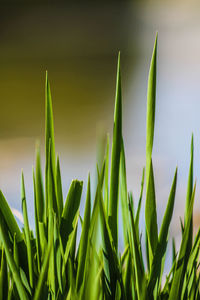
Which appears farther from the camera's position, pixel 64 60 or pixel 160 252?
pixel 64 60

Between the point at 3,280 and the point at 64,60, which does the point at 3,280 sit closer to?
the point at 3,280

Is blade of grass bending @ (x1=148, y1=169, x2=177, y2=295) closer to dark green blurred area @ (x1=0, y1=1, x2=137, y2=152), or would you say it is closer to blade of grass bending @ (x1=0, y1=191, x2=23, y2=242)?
blade of grass bending @ (x1=0, y1=191, x2=23, y2=242)

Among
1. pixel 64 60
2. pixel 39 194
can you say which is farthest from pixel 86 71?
pixel 39 194

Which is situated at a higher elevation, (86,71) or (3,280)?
(86,71)

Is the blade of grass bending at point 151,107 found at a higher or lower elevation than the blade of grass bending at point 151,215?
higher

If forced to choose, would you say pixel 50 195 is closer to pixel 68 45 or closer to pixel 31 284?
pixel 31 284

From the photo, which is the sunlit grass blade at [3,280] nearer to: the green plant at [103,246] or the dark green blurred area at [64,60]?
the green plant at [103,246]

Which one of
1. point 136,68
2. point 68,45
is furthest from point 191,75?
point 68,45

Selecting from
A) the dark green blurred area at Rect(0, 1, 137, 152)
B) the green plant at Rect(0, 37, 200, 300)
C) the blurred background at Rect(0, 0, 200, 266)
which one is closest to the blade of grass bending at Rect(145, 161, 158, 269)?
the green plant at Rect(0, 37, 200, 300)

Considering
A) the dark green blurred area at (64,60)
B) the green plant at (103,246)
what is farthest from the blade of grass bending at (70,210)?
the dark green blurred area at (64,60)
